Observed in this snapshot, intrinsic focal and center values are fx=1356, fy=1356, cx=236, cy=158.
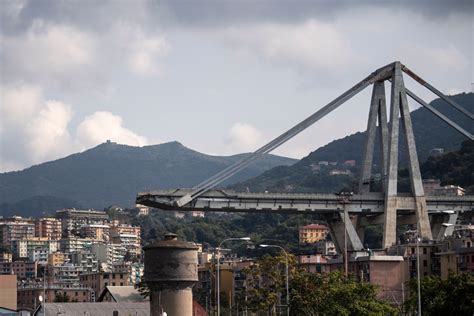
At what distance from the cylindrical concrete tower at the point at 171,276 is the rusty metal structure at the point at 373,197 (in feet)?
165

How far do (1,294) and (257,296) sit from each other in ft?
100

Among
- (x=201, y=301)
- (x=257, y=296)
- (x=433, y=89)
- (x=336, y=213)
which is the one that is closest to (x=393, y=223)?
(x=336, y=213)

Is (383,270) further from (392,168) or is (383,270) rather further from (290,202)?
(290,202)

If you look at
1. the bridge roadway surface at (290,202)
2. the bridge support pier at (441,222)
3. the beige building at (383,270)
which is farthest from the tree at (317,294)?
the bridge support pier at (441,222)

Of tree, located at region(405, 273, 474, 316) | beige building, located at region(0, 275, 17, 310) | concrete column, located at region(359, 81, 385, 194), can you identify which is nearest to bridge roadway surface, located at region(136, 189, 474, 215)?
concrete column, located at region(359, 81, 385, 194)

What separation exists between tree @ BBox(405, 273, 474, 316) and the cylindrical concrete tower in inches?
643

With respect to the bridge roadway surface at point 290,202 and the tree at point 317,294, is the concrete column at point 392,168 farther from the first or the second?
the tree at point 317,294

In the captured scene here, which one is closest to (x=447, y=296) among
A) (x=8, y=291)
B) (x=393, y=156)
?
(x=393, y=156)

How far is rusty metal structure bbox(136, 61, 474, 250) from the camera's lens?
→ 135 metres

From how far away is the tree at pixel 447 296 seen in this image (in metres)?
83.2

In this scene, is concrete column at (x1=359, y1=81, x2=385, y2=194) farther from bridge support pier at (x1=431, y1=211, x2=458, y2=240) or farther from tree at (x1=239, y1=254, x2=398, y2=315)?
tree at (x1=239, y1=254, x2=398, y2=315)

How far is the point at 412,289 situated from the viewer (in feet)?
309

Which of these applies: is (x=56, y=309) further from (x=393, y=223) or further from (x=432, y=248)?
(x=432, y=248)

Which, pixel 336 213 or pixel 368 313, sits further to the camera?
pixel 336 213
